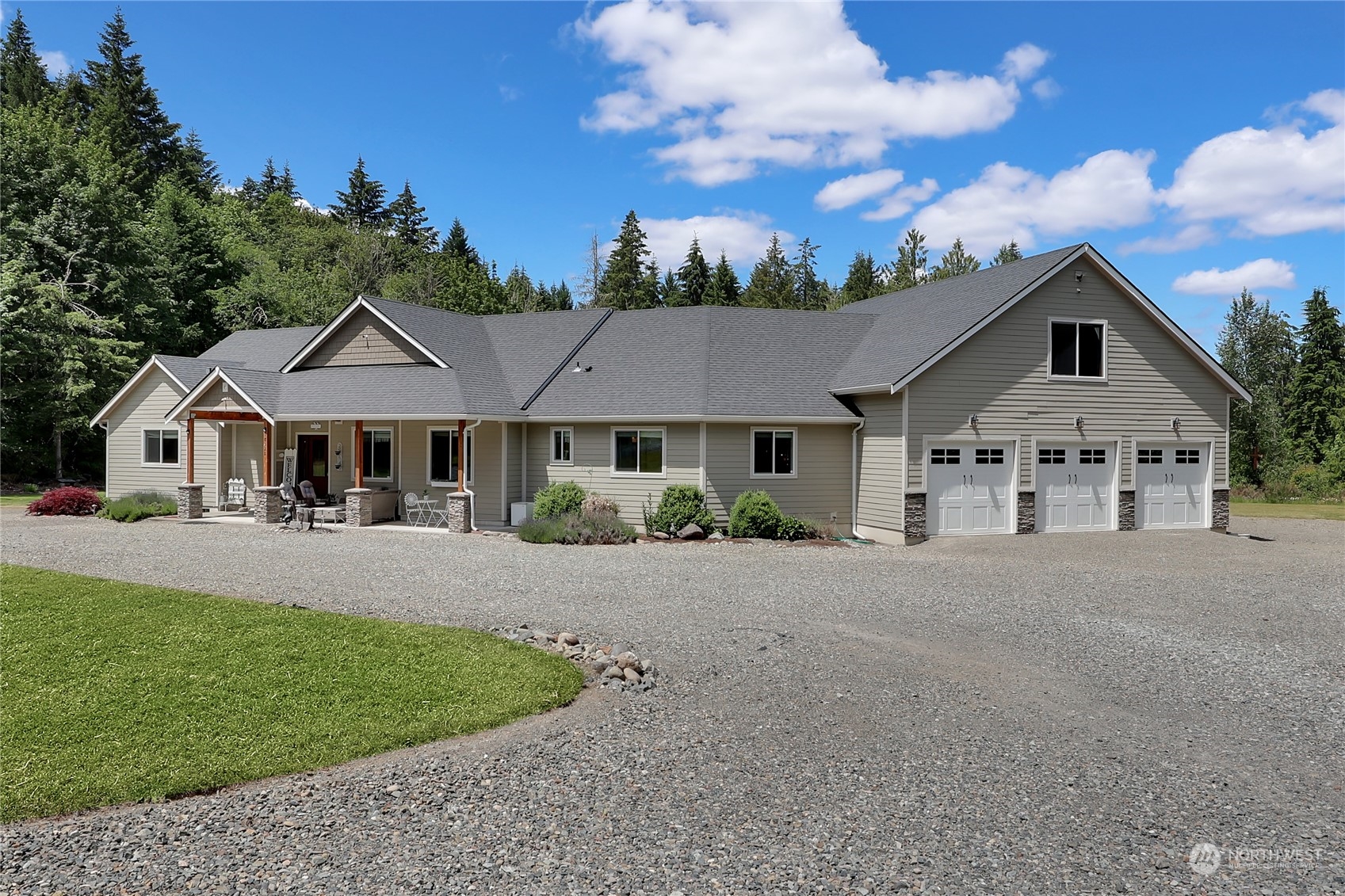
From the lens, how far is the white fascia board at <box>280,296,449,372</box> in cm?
2189

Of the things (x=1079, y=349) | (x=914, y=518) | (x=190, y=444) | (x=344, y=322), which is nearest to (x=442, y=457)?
(x=344, y=322)

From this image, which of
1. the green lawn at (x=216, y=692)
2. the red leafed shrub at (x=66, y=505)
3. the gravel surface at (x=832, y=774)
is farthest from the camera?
the red leafed shrub at (x=66, y=505)

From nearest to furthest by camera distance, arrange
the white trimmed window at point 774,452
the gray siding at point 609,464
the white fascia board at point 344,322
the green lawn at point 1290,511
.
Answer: the gray siding at point 609,464 → the white trimmed window at point 774,452 → the white fascia board at point 344,322 → the green lawn at point 1290,511

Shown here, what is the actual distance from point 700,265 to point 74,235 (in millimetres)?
40009

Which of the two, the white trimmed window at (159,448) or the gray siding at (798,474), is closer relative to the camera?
the gray siding at (798,474)

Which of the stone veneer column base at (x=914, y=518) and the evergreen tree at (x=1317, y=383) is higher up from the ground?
the evergreen tree at (x=1317, y=383)

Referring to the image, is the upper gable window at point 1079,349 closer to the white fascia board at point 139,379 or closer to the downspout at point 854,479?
the downspout at point 854,479

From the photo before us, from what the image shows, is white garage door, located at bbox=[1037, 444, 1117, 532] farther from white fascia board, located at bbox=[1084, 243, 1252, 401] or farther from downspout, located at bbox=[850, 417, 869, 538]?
downspout, located at bbox=[850, 417, 869, 538]

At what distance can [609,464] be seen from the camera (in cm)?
2041

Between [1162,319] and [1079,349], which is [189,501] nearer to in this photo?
[1079,349]

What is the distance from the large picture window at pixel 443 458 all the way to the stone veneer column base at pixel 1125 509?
17.0m

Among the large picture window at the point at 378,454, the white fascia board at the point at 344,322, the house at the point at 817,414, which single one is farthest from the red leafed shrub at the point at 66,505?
the large picture window at the point at 378,454

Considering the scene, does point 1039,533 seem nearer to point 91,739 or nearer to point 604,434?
point 604,434

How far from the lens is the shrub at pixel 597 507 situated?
1897 cm
